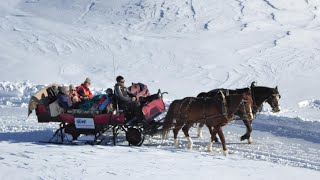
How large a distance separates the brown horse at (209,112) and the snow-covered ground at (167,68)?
2.02 ft

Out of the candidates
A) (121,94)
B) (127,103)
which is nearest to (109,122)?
(127,103)

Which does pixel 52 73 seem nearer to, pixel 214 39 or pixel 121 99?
pixel 214 39

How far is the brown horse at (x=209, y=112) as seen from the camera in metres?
13.1

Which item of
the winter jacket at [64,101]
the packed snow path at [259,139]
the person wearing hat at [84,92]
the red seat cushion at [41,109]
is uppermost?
the person wearing hat at [84,92]

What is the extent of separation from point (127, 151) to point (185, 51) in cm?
2031

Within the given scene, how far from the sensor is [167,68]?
30.1 metres

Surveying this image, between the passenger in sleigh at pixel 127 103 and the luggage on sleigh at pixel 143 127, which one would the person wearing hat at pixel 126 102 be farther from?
the luggage on sleigh at pixel 143 127

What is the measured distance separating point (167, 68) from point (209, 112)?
1675cm

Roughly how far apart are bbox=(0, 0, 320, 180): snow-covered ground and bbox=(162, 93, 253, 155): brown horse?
0.62 meters

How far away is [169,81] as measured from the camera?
28.1 m

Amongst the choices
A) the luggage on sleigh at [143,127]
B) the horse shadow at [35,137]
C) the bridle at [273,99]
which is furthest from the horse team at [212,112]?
the horse shadow at [35,137]

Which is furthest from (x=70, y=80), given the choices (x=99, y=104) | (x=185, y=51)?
(x=99, y=104)

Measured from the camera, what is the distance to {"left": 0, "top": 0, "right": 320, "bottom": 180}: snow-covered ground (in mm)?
11188

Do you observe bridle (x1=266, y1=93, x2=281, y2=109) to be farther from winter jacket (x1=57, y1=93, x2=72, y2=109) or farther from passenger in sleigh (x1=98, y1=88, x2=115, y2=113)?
winter jacket (x1=57, y1=93, x2=72, y2=109)
